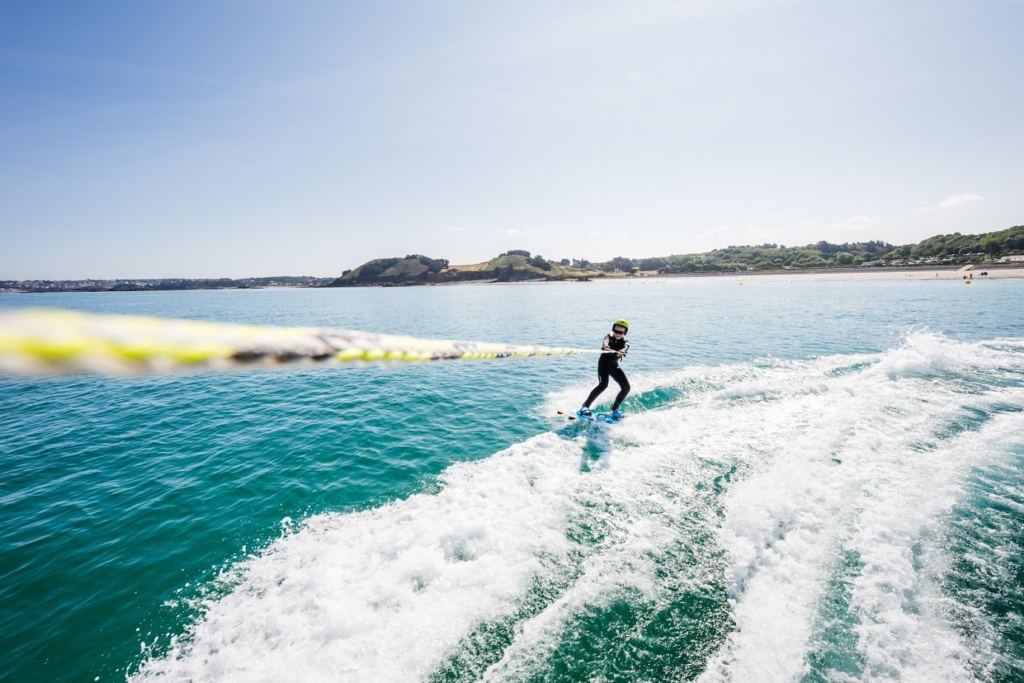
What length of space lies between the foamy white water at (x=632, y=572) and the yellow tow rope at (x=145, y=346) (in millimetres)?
5177

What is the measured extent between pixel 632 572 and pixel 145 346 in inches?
289

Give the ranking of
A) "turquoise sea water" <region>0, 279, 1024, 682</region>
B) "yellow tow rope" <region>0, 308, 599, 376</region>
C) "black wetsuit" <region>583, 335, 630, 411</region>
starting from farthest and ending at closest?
"black wetsuit" <region>583, 335, 630, 411</region> → "turquoise sea water" <region>0, 279, 1024, 682</region> → "yellow tow rope" <region>0, 308, 599, 376</region>

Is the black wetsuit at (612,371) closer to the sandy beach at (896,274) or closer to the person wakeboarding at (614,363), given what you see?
the person wakeboarding at (614,363)

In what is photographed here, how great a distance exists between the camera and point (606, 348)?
1353cm

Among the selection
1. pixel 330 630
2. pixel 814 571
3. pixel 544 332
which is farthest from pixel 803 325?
pixel 330 630

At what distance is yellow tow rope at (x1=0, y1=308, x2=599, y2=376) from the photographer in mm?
1425

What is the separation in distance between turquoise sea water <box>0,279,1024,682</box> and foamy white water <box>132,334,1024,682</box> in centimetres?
4

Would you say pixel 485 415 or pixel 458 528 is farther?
pixel 485 415

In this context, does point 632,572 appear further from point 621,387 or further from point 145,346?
point 621,387

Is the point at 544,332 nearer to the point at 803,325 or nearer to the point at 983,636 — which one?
the point at 803,325

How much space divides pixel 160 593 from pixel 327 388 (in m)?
13.6

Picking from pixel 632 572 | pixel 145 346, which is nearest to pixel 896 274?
pixel 632 572

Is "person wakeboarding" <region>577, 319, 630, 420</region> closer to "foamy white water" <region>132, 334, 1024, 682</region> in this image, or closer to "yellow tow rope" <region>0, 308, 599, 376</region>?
"foamy white water" <region>132, 334, 1024, 682</region>

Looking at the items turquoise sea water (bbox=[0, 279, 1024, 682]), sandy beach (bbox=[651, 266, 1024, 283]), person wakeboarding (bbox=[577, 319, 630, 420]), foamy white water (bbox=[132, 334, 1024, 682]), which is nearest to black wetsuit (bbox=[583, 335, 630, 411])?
person wakeboarding (bbox=[577, 319, 630, 420])
